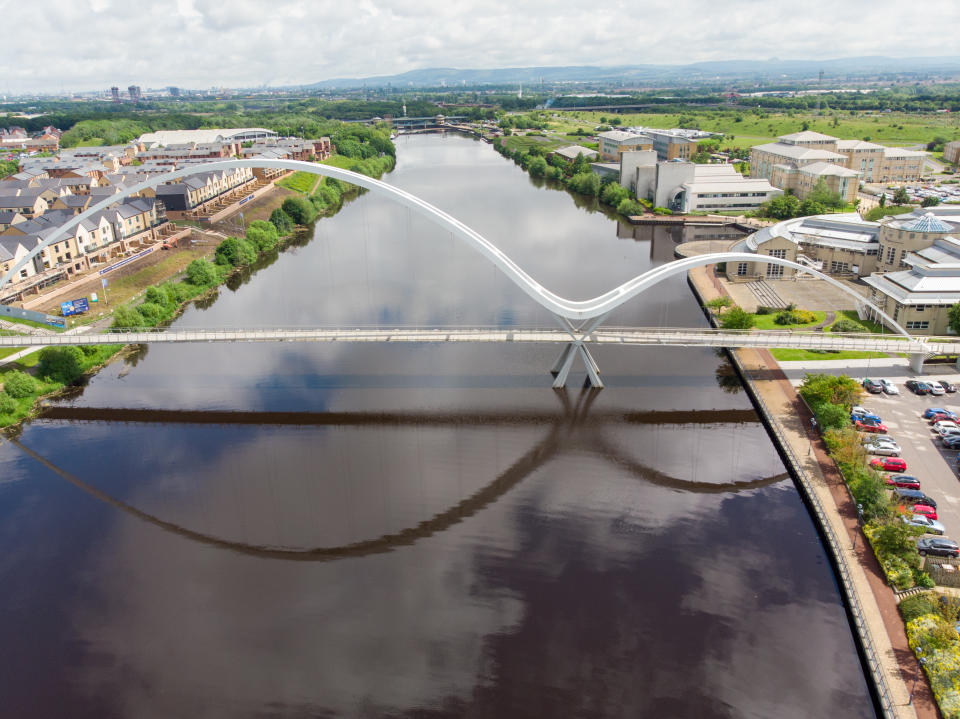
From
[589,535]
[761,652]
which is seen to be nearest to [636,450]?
[589,535]

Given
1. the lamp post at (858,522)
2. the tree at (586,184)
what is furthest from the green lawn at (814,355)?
the tree at (586,184)

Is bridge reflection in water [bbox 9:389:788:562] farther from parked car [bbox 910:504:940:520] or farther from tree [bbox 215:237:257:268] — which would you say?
tree [bbox 215:237:257:268]

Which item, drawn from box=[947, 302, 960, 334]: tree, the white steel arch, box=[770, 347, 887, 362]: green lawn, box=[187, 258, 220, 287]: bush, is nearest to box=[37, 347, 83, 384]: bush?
the white steel arch

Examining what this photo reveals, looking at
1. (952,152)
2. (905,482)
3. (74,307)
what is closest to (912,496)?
(905,482)

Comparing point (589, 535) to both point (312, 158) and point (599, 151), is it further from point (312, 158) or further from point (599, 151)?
point (599, 151)

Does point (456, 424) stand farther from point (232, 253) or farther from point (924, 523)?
point (232, 253)

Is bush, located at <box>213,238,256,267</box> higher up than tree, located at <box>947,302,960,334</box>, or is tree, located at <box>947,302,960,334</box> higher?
tree, located at <box>947,302,960,334</box>
